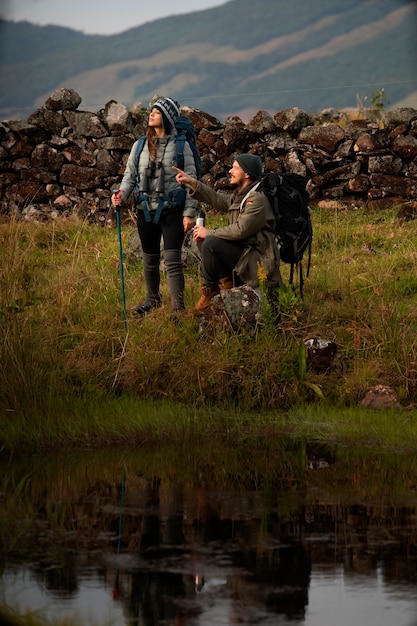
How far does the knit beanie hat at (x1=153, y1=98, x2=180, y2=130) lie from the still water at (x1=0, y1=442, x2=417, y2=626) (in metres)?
3.46

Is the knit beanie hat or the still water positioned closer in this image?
the still water

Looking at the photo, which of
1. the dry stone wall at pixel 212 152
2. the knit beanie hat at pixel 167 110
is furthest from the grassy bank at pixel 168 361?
the dry stone wall at pixel 212 152

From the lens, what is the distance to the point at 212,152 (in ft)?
52.9

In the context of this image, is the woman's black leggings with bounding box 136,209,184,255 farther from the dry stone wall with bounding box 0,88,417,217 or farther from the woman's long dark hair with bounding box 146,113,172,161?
the dry stone wall with bounding box 0,88,417,217

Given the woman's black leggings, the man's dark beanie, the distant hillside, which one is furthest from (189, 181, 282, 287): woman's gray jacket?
the distant hillside

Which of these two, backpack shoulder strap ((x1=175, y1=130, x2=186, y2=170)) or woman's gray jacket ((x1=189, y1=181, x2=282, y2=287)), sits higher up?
backpack shoulder strap ((x1=175, y1=130, x2=186, y2=170))

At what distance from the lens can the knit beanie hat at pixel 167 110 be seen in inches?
388

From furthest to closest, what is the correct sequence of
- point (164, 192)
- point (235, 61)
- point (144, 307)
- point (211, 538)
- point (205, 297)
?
1. point (235, 61)
2. point (144, 307)
3. point (164, 192)
4. point (205, 297)
5. point (211, 538)

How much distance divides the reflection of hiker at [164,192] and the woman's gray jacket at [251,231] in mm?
283

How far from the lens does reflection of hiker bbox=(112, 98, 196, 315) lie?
390 inches

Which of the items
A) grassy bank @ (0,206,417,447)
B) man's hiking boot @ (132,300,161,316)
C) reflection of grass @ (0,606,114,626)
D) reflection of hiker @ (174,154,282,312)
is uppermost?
reflection of hiker @ (174,154,282,312)

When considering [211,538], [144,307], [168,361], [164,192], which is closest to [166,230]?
[164,192]

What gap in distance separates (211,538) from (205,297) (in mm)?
4653

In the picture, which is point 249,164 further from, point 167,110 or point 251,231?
point 167,110
